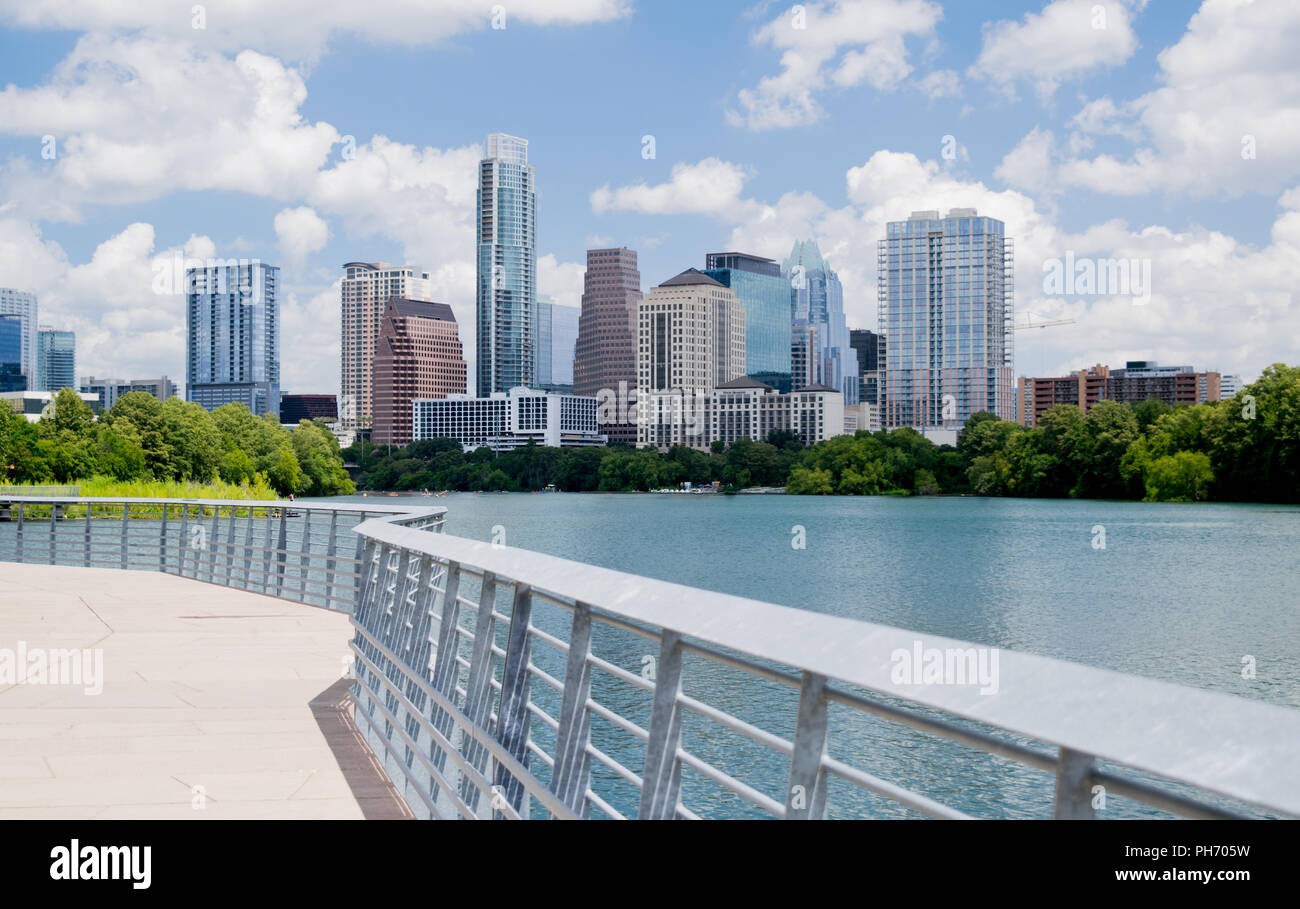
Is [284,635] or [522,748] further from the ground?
[522,748]

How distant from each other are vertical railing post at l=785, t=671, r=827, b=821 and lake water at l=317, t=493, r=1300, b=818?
69 centimetres

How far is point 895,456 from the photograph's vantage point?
467 feet

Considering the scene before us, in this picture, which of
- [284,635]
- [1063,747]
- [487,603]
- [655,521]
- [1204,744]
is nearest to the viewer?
[1204,744]

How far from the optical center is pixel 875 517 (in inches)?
3954

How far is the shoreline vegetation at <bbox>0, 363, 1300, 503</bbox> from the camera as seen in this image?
86281 millimetres

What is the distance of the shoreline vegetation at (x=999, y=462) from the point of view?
95750 mm

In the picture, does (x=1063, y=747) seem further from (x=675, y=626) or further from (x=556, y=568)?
(x=556, y=568)

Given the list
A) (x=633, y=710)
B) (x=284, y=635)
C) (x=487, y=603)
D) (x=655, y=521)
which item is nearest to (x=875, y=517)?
(x=655, y=521)

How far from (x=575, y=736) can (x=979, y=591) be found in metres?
43.0

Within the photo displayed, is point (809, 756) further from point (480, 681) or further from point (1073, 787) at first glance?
point (480, 681)

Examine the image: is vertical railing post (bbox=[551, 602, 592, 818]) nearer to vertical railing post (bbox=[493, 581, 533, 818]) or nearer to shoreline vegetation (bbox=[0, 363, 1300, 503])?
vertical railing post (bbox=[493, 581, 533, 818])
